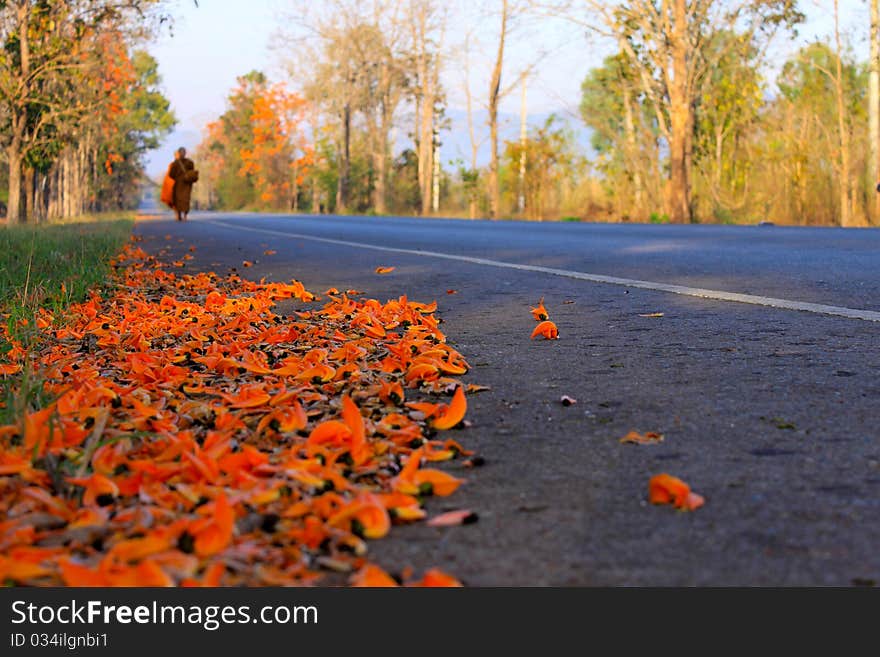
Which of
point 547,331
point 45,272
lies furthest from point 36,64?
point 547,331

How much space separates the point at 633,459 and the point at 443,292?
451 cm

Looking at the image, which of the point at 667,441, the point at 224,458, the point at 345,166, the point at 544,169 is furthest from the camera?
the point at 345,166

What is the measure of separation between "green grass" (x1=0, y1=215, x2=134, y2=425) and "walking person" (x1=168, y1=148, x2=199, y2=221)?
49.5ft

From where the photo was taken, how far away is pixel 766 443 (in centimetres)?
261

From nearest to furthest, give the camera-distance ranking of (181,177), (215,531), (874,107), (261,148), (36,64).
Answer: (215,531)
(36,64)
(874,107)
(181,177)
(261,148)

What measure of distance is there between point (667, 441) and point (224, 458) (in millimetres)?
1111

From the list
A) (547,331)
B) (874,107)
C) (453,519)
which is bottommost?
(453,519)

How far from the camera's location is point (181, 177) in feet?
88.2

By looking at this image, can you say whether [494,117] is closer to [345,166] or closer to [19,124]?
[345,166]

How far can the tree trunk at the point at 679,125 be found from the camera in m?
23.2

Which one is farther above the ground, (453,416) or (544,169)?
(544,169)

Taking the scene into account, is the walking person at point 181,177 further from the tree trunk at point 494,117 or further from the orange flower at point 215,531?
the orange flower at point 215,531
